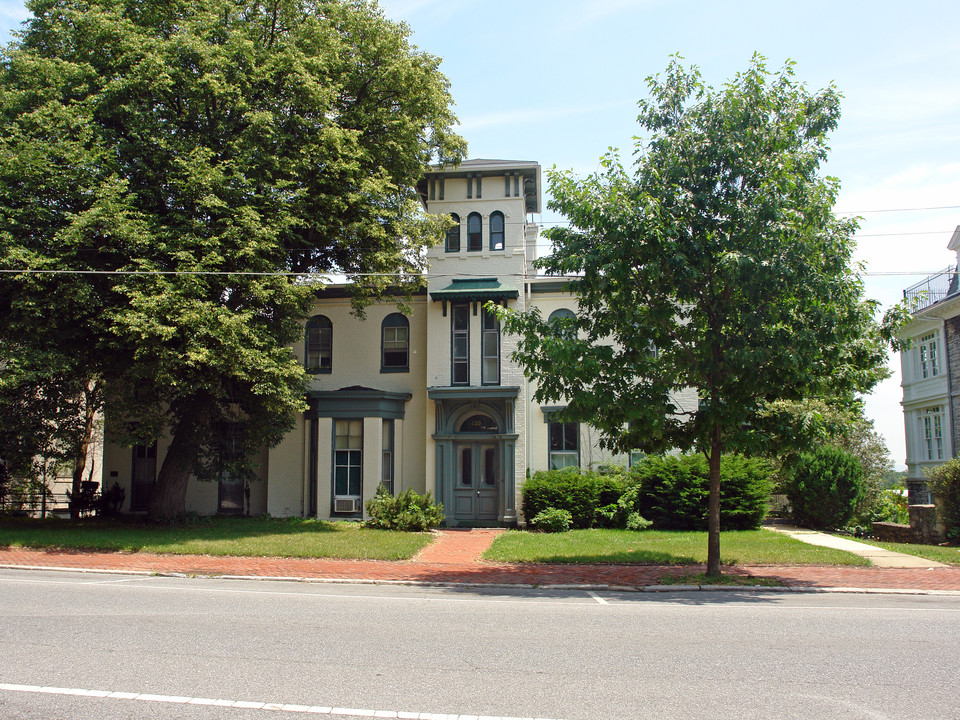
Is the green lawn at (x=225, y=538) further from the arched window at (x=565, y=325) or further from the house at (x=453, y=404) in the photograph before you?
the arched window at (x=565, y=325)

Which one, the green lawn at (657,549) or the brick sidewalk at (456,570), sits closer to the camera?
the brick sidewalk at (456,570)

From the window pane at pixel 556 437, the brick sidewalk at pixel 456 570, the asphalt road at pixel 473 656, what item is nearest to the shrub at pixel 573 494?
the window pane at pixel 556 437

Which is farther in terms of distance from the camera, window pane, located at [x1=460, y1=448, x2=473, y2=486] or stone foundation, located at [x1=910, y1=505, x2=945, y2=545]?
window pane, located at [x1=460, y1=448, x2=473, y2=486]

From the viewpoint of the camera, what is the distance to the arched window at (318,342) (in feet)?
81.4

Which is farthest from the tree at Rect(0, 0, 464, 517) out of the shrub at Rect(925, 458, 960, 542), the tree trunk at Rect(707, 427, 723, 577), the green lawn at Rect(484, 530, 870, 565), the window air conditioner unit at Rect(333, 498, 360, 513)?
the shrub at Rect(925, 458, 960, 542)

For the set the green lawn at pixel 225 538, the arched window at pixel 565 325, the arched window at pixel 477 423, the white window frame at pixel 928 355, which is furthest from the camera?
the white window frame at pixel 928 355

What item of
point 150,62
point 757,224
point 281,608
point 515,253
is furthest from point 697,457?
point 150,62

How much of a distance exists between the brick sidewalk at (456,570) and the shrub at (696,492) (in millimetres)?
5931

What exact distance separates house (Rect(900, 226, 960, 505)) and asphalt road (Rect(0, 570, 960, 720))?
52.9 feet

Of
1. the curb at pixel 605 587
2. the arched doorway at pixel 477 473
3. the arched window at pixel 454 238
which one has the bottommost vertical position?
the curb at pixel 605 587

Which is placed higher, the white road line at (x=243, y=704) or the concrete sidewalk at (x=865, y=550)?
the white road line at (x=243, y=704)

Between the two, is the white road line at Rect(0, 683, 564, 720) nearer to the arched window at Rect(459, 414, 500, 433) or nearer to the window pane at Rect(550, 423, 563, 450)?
the arched window at Rect(459, 414, 500, 433)

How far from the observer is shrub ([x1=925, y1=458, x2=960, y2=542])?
57.7 ft

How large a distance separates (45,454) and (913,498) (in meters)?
26.4
